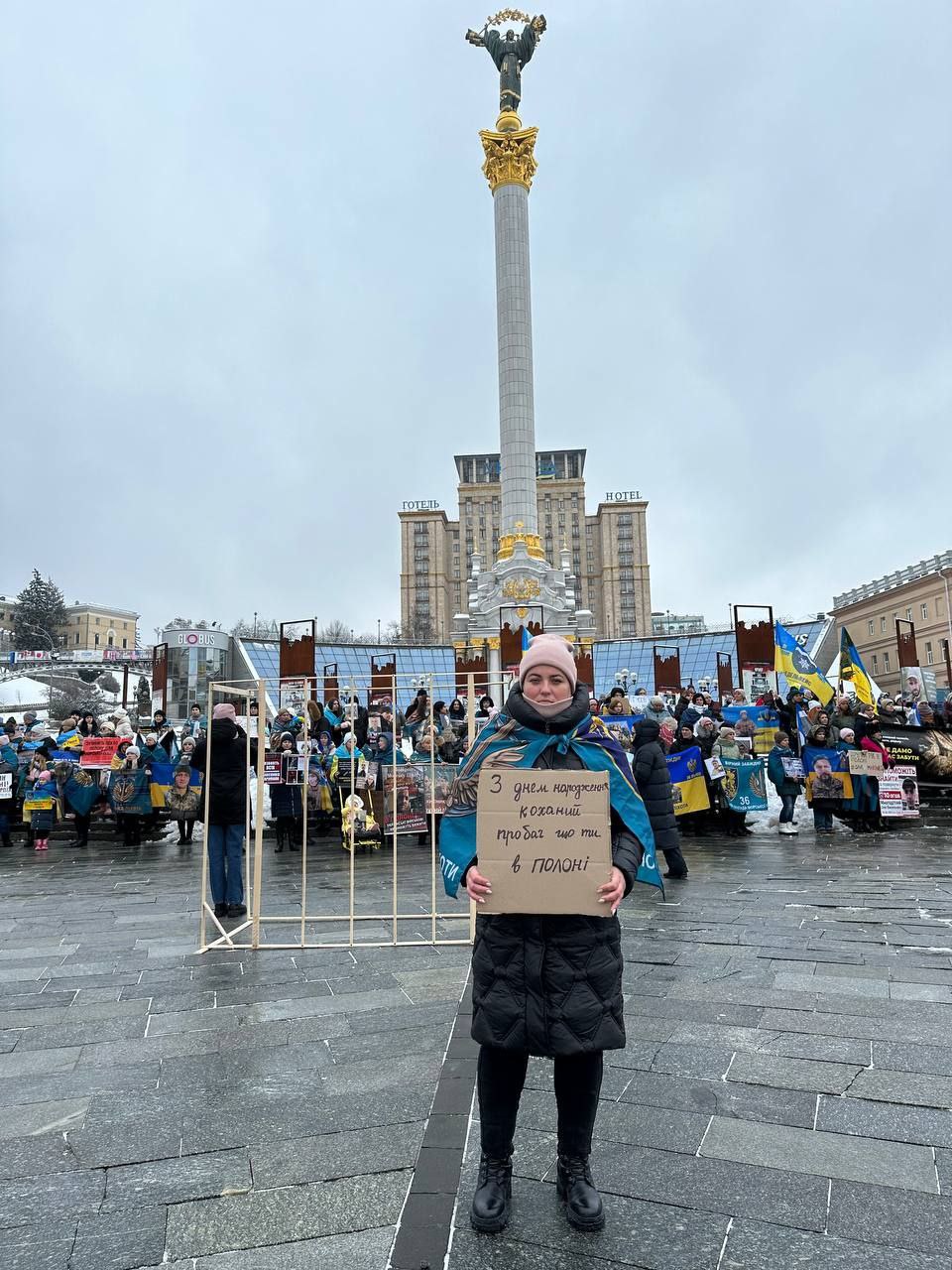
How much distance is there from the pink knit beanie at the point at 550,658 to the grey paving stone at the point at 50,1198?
2.27 metres

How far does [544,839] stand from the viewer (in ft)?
9.01

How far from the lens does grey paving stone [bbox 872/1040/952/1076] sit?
3836 millimetres

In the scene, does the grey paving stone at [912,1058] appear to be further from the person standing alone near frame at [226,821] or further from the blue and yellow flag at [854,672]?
the blue and yellow flag at [854,672]

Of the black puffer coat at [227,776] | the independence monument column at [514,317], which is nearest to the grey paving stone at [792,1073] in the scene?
the black puffer coat at [227,776]

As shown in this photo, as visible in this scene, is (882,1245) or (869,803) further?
(869,803)

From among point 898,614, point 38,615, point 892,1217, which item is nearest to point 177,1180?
point 892,1217

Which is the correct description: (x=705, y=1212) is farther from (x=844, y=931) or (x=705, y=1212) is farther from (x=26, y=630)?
(x=26, y=630)

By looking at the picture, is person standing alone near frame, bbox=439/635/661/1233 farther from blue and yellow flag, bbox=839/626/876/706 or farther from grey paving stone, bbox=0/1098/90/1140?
blue and yellow flag, bbox=839/626/876/706

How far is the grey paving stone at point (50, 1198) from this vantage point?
9.04 feet

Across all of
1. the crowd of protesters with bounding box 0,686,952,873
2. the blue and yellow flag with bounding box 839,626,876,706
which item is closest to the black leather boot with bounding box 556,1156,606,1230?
the crowd of protesters with bounding box 0,686,952,873

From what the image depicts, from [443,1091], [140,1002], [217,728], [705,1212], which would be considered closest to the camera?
[705,1212]

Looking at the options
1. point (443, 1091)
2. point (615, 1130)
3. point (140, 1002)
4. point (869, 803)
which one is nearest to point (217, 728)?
point (140, 1002)

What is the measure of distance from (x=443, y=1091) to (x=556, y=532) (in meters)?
128

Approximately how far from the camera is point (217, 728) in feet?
25.3
